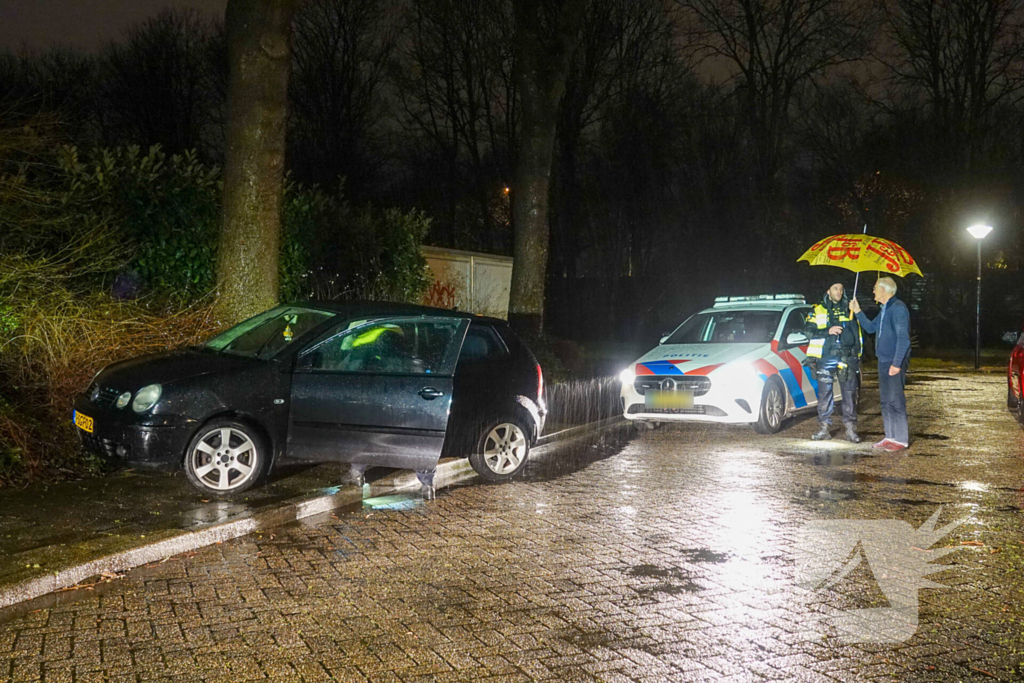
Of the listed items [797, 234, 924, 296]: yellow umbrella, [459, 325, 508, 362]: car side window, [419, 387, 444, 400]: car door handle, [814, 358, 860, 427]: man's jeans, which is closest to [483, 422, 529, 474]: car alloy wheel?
[459, 325, 508, 362]: car side window

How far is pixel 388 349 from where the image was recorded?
8.49 metres

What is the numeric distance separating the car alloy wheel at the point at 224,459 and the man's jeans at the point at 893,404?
6.69 meters

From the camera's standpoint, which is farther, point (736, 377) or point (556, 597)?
point (736, 377)

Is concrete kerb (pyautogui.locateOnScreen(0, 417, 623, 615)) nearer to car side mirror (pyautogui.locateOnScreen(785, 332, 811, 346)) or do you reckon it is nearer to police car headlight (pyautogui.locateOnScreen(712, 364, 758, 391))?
police car headlight (pyautogui.locateOnScreen(712, 364, 758, 391))

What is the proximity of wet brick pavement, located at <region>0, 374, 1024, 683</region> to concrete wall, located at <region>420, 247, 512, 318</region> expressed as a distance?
12.0 m

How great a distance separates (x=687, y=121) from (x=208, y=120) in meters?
18.3

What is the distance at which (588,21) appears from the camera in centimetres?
2969

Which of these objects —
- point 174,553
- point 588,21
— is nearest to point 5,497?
point 174,553

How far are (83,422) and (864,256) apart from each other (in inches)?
354

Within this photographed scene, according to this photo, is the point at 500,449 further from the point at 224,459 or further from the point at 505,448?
the point at 224,459

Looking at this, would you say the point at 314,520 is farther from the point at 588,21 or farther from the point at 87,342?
the point at 588,21

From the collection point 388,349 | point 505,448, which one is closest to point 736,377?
point 505,448

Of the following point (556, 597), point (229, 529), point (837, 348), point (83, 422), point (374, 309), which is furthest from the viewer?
point (837, 348)

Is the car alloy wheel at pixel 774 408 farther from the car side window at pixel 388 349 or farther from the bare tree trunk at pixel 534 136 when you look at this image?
the bare tree trunk at pixel 534 136
